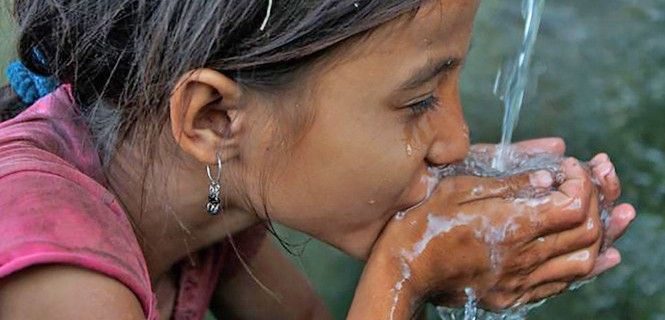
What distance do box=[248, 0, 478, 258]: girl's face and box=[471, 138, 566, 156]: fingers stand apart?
235mm

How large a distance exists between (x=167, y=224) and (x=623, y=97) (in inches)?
57.1

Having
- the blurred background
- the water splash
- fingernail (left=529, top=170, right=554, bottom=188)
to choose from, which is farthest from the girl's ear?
the blurred background

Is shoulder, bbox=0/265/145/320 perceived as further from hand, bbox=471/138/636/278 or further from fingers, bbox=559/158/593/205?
hand, bbox=471/138/636/278

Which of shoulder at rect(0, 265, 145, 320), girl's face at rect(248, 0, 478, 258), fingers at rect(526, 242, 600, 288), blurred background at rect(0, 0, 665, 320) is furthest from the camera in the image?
blurred background at rect(0, 0, 665, 320)

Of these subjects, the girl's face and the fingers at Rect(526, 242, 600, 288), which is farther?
the fingers at Rect(526, 242, 600, 288)

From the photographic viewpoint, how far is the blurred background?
3057 millimetres

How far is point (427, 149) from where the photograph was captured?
74.6 inches

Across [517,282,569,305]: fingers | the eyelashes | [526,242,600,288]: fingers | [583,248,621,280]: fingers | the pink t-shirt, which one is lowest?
[517,282,569,305]: fingers

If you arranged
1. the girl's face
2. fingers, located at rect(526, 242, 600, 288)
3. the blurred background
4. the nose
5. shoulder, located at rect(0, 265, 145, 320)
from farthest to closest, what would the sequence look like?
the blurred background < fingers, located at rect(526, 242, 600, 288) < the nose < the girl's face < shoulder, located at rect(0, 265, 145, 320)

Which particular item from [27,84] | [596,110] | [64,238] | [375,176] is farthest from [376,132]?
[596,110]

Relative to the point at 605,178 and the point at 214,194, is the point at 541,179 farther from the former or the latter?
the point at 214,194

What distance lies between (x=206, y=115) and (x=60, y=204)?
23cm

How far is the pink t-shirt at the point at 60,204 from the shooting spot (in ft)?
5.50

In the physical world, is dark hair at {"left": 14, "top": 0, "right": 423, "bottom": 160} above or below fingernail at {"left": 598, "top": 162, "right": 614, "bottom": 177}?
above
